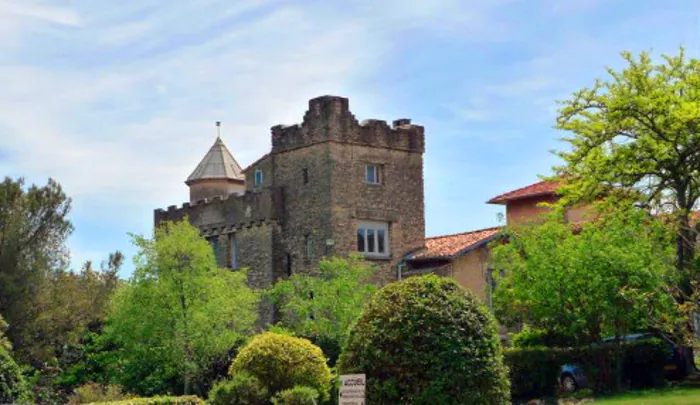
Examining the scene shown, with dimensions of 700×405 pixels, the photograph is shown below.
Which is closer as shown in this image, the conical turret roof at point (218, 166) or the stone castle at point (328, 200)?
the stone castle at point (328, 200)

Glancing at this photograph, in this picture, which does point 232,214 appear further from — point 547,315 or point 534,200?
point 547,315

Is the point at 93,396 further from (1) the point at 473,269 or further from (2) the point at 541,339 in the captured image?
(1) the point at 473,269

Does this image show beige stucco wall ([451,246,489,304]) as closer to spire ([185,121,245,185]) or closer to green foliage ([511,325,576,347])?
green foliage ([511,325,576,347])

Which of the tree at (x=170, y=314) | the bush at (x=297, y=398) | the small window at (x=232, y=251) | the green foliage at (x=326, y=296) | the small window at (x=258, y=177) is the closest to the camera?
the bush at (x=297, y=398)

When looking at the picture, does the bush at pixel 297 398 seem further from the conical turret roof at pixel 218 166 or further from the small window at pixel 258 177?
the conical turret roof at pixel 218 166

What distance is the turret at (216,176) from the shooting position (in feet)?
214

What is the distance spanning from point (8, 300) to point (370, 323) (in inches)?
1123

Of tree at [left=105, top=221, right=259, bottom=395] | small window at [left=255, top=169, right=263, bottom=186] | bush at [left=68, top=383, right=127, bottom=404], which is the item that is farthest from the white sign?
small window at [left=255, top=169, right=263, bottom=186]

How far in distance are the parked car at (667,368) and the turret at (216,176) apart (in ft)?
104

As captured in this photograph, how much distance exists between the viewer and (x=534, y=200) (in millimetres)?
59219

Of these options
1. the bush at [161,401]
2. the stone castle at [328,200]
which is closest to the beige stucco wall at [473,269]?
the stone castle at [328,200]

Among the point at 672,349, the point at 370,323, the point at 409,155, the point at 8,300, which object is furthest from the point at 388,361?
the point at 409,155

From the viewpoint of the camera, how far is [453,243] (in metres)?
55.4

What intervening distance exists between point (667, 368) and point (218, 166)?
114 ft
